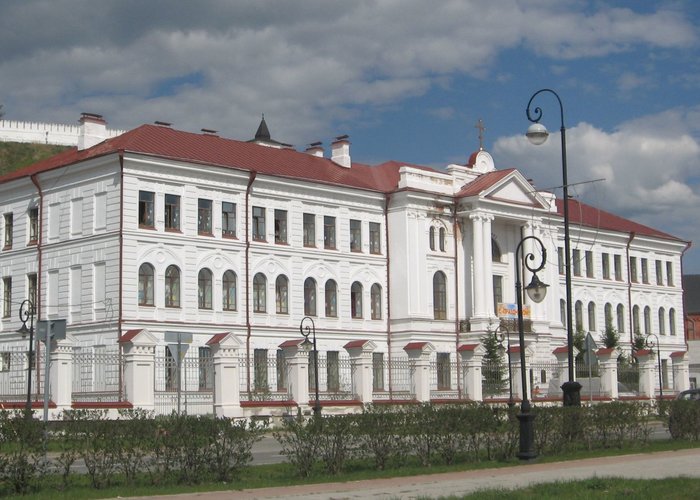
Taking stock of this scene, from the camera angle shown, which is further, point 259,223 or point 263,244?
point 259,223

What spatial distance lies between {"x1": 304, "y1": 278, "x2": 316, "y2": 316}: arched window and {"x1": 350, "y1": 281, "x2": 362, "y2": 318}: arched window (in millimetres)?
2337

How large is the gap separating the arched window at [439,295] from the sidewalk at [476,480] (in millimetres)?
33156

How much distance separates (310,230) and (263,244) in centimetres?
331

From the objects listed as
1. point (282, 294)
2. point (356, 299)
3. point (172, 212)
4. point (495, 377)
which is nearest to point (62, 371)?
point (172, 212)

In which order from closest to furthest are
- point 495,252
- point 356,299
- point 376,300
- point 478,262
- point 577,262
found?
point 356,299
point 376,300
point 478,262
point 495,252
point 577,262

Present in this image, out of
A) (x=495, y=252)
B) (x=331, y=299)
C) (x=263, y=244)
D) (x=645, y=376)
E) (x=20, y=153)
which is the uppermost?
(x=20, y=153)

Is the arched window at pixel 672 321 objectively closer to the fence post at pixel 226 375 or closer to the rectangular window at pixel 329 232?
the rectangular window at pixel 329 232

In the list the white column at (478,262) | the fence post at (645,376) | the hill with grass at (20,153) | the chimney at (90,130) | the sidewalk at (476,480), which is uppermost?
the hill with grass at (20,153)

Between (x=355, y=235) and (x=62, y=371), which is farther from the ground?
(x=355, y=235)

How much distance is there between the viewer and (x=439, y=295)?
5384 cm

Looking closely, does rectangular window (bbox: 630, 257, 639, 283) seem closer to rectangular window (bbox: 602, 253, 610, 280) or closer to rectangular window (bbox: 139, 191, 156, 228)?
rectangular window (bbox: 602, 253, 610, 280)

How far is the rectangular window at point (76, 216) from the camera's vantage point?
1767 inches

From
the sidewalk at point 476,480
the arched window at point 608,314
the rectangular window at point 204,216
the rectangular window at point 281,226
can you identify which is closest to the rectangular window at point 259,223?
the rectangular window at point 281,226

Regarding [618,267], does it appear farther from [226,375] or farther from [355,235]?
[226,375]
